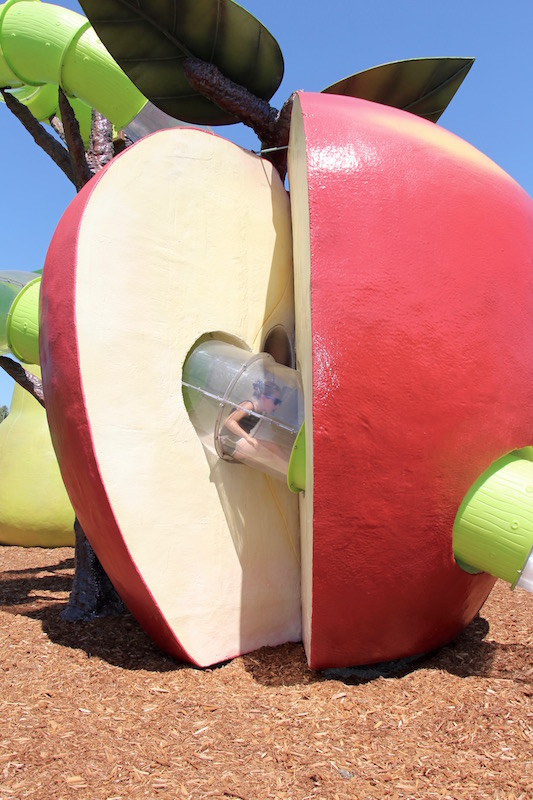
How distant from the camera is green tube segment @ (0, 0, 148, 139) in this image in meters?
4.46

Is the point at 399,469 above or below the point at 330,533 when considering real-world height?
above

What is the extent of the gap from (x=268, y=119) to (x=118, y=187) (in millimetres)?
1310

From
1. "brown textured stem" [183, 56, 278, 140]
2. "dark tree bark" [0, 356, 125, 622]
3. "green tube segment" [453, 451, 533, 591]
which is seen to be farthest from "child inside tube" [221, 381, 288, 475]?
"brown textured stem" [183, 56, 278, 140]

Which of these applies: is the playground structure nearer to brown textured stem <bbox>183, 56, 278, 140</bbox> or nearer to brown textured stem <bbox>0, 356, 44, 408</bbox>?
brown textured stem <bbox>183, 56, 278, 140</bbox>

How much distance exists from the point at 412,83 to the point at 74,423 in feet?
9.70

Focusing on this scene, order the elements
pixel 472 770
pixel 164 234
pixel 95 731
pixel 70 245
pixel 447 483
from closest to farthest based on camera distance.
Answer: pixel 472 770, pixel 95 731, pixel 447 483, pixel 70 245, pixel 164 234

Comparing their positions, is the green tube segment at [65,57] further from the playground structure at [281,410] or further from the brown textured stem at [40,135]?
the playground structure at [281,410]

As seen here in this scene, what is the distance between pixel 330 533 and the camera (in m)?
2.88

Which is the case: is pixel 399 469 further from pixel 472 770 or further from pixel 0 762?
pixel 0 762

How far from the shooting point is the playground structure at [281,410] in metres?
2.87

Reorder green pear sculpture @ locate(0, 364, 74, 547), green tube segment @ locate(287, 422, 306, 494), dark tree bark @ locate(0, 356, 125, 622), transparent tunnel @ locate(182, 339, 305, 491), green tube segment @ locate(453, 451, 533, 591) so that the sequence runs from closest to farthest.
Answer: green tube segment @ locate(453, 451, 533, 591), green tube segment @ locate(287, 422, 306, 494), transparent tunnel @ locate(182, 339, 305, 491), dark tree bark @ locate(0, 356, 125, 622), green pear sculpture @ locate(0, 364, 74, 547)

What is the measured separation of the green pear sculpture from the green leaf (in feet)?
18.1

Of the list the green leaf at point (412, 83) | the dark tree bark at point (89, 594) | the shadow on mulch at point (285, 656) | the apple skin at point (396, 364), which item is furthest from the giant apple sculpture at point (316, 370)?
the dark tree bark at point (89, 594)

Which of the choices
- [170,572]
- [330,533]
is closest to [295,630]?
[170,572]
